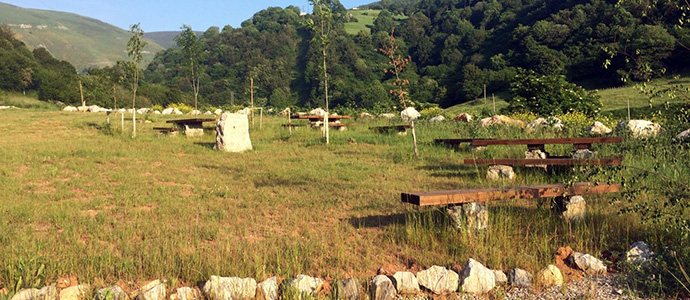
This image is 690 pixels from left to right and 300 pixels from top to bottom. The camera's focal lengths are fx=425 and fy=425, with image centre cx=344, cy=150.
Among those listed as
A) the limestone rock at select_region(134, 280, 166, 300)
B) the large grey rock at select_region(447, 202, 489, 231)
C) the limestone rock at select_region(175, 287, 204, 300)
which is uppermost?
the large grey rock at select_region(447, 202, 489, 231)

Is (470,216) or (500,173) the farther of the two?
(500,173)

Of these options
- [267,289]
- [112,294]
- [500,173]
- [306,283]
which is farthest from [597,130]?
[112,294]

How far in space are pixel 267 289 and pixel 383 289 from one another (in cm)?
87

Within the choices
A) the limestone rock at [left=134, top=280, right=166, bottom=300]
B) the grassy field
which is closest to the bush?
the grassy field

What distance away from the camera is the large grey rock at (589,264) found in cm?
358

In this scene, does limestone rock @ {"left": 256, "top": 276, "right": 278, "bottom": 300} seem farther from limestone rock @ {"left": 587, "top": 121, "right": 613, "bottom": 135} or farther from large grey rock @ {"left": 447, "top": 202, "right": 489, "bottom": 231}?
limestone rock @ {"left": 587, "top": 121, "right": 613, "bottom": 135}

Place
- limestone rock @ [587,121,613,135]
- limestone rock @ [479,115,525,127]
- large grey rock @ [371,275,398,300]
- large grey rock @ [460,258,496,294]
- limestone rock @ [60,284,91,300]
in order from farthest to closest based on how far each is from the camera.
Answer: limestone rock @ [479,115,525,127]
limestone rock @ [587,121,613,135]
large grey rock @ [460,258,496,294]
large grey rock @ [371,275,398,300]
limestone rock @ [60,284,91,300]

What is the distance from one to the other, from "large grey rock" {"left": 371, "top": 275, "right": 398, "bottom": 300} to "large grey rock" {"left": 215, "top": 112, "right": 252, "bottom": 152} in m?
9.92

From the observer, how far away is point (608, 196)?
5.80 metres

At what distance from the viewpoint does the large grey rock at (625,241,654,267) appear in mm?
3539

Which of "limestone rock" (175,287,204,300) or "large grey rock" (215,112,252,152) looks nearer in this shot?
"limestone rock" (175,287,204,300)

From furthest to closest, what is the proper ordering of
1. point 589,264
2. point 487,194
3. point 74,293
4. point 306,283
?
point 487,194 → point 589,264 → point 306,283 → point 74,293

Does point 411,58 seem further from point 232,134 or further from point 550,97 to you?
point 232,134

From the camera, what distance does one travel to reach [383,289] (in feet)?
10.5
